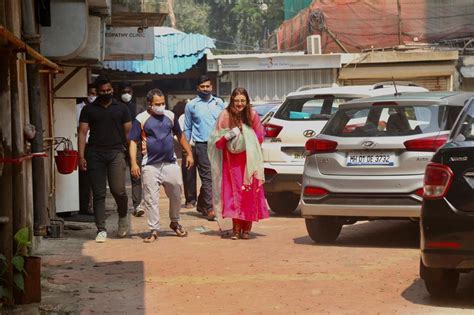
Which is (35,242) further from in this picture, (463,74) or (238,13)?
(238,13)

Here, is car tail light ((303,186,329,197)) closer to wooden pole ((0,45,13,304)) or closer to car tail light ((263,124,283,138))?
car tail light ((263,124,283,138))

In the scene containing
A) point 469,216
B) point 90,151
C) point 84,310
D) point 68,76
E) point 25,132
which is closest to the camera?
point 469,216

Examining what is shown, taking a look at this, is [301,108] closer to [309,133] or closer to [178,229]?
[309,133]

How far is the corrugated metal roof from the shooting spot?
2594 cm

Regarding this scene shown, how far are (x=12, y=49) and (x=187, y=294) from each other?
2.40m

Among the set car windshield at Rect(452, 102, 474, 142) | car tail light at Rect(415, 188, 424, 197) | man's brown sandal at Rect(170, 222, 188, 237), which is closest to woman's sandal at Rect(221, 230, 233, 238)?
man's brown sandal at Rect(170, 222, 188, 237)

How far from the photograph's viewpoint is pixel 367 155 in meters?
9.34

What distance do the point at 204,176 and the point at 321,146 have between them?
3.25 metres

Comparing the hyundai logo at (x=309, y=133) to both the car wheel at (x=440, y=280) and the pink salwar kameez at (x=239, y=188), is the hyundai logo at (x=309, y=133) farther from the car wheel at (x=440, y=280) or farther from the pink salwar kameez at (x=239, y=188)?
the car wheel at (x=440, y=280)

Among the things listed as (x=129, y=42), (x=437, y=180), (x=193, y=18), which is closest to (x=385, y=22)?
(x=129, y=42)

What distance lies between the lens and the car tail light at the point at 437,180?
21.3 feet

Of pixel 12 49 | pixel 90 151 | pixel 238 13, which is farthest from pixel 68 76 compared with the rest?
pixel 238 13

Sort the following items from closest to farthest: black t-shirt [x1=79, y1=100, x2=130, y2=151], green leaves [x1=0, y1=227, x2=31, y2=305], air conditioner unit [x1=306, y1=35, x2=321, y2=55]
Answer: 1. green leaves [x1=0, y1=227, x2=31, y2=305]
2. black t-shirt [x1=79, y1=100, x2=130, y2=151]
3. air conditioner unit [x1=306, y1=35, x2=321, y2=55]

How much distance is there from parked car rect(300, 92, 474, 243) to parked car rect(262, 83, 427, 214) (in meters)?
2.34
